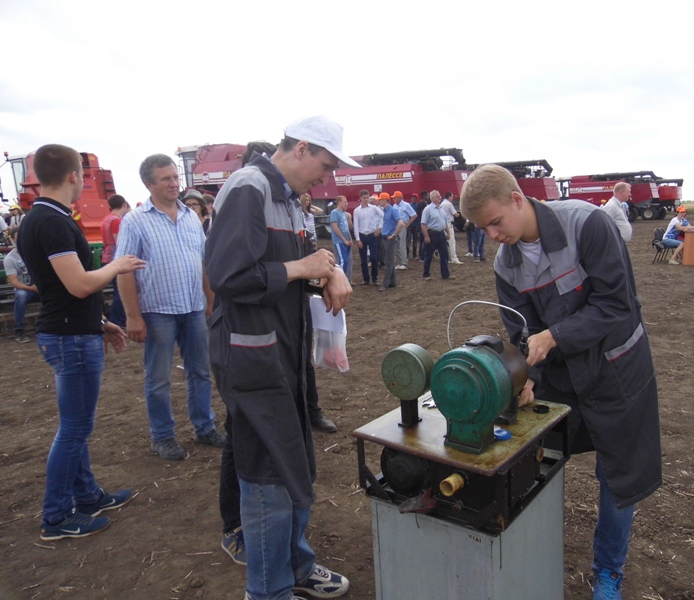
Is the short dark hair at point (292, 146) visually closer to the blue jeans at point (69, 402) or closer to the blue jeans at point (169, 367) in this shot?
the blue jeans at point (69, 402)

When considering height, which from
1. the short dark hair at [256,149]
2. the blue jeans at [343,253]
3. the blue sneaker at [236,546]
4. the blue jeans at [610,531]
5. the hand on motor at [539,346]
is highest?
the short dark hair at [256,149]

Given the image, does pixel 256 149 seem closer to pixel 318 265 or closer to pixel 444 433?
pixel 318 265

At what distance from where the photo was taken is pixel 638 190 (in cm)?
2409

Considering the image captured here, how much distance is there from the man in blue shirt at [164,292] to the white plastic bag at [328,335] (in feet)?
4.43

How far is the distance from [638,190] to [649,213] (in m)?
1.37

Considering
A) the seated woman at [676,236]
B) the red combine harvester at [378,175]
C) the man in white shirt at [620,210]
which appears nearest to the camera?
the man in white shirt at [620,210]

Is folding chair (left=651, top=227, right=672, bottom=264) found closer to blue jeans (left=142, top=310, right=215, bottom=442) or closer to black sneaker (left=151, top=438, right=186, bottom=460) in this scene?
blue jeans (left=142, top=310, right=215, bottom=442)

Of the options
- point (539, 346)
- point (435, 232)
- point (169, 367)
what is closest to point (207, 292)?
point (169, 367)

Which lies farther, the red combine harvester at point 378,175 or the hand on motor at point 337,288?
the red combine harvester at point 378,175

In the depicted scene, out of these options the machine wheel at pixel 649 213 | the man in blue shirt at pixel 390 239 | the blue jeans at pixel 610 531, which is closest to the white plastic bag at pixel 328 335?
the blue jeans at pixel 610 531

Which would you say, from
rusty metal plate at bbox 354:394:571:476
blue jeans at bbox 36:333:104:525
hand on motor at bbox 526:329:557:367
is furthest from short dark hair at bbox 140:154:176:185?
hand on motor at bbox 526:329:557:367

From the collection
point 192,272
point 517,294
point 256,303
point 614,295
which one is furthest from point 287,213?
point 192,272

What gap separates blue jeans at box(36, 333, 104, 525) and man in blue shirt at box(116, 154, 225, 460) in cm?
66

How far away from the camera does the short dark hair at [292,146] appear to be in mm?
1856
